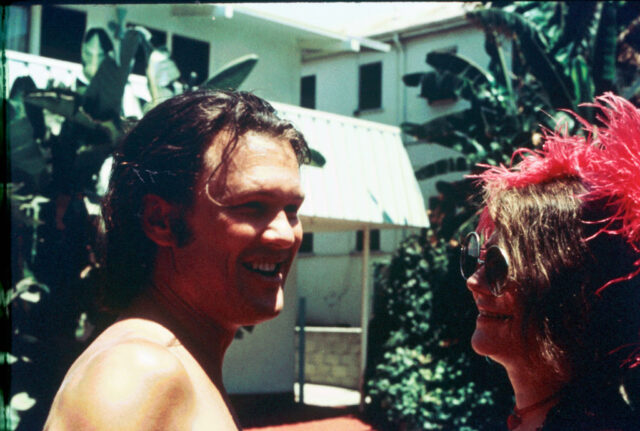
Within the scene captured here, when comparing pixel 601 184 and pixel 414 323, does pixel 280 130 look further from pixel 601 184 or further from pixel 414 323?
pixel 414 323

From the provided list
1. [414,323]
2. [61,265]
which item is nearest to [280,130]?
[61,265]

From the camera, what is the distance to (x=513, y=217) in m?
2.09

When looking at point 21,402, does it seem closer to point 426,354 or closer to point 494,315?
point 494,315

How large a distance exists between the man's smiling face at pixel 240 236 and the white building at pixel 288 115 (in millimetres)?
9411

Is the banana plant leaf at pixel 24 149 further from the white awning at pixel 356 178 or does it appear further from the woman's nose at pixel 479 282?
the white awning at pixel 356 178

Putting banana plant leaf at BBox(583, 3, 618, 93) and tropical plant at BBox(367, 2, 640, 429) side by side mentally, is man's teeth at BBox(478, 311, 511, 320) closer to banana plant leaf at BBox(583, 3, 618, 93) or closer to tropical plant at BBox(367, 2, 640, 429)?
tropical plant at BBox(367, 2, 640, 429)

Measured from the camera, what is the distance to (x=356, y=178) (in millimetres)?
12742

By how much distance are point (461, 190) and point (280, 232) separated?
34.1 feet

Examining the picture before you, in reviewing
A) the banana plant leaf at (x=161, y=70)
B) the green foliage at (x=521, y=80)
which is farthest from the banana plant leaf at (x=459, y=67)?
the banana plant leaf at (x=161, y=70)

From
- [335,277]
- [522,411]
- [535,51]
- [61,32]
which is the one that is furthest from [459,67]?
[522,411]

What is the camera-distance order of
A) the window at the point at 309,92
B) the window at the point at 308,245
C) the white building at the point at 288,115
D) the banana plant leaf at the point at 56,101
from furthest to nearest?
the window at the point at 309,92, the window at the point at 308,245, the white building at the point at 288,115, the banana plant leaf at the point at 56,101

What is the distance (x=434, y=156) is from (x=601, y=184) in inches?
692

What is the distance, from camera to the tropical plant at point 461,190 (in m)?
10.9

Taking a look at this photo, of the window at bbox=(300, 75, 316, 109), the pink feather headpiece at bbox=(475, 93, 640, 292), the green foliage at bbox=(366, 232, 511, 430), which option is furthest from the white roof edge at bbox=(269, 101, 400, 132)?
the pink feather headpiece at bbox=(475, 93, 640, 292)
